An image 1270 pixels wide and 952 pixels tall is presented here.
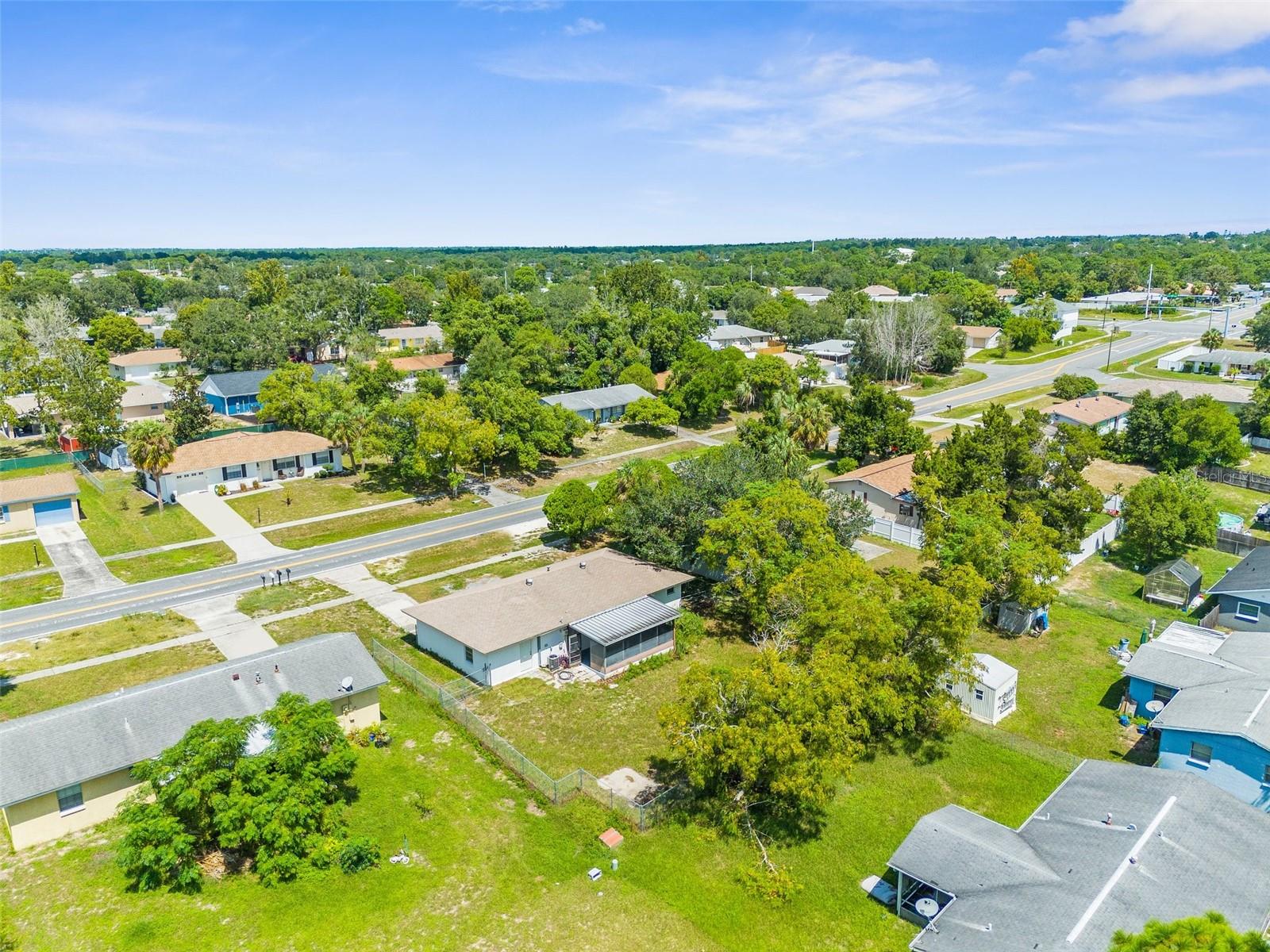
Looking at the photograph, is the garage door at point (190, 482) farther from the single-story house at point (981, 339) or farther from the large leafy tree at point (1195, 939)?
the single-story house at point (981, 339)

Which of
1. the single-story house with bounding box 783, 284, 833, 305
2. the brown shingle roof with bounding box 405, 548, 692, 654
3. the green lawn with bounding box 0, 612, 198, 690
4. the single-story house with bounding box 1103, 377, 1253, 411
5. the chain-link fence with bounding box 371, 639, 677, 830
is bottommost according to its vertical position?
→ the chain-link fence with bounding box 371, 639, 677, 830

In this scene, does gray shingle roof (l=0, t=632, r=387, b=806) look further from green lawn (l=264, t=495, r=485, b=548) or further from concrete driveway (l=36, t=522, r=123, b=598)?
green lawn (l=264, t=495, r=485, b=548)

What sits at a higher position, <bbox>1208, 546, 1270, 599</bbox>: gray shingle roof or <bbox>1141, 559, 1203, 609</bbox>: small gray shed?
<bbox>1208, 546, 1270, 599</bbox>: gray shingle roof

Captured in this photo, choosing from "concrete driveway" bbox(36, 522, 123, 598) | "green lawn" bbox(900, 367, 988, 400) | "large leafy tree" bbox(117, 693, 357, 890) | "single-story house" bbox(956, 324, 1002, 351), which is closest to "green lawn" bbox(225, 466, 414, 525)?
"concrete driveway" bbox(36, 522, 123, 598)

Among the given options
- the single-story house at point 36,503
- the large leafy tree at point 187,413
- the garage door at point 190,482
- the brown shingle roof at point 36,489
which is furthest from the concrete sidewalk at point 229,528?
the large leafy tree at point 187,413

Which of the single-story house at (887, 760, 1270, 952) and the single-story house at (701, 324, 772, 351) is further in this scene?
the single-story house at (701, 324, 772, 351)
